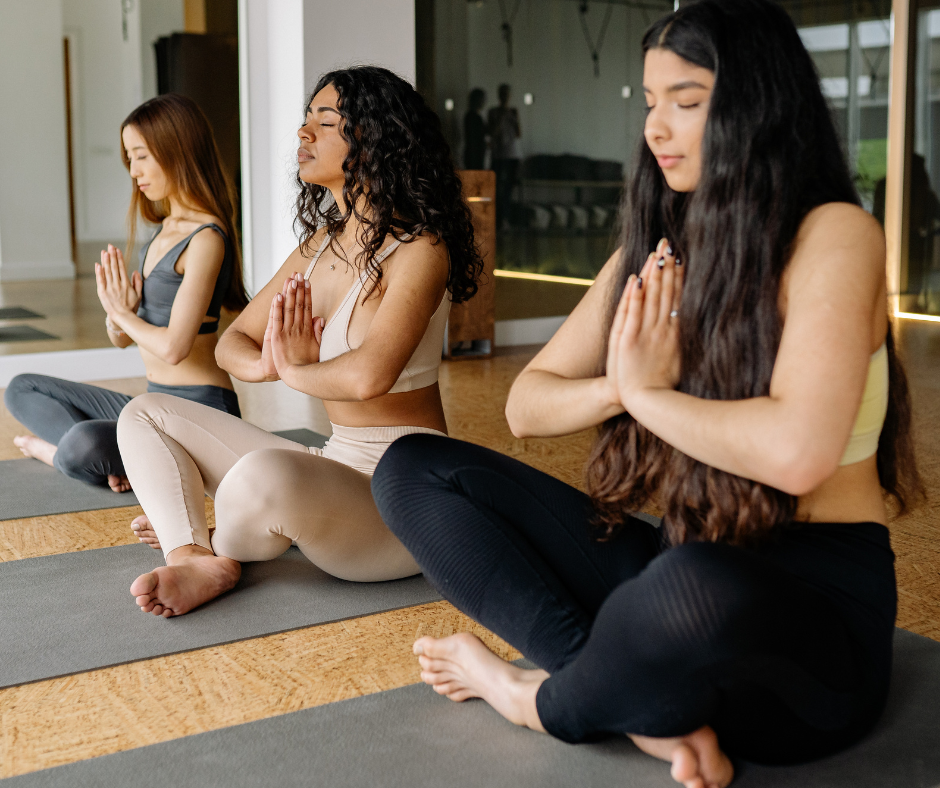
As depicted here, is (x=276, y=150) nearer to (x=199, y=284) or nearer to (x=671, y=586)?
(x=199, y=284)

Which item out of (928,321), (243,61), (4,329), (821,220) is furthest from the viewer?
(928,321)

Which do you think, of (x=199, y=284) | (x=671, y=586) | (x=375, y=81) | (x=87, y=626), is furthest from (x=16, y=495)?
(x=671, y=586)

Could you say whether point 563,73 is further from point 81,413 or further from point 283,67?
point 81,413

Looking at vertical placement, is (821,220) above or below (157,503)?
above

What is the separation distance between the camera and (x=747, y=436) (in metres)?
1.15

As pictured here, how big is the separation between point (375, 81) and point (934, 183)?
6.14 m

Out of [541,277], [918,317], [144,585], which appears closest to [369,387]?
[144,585]

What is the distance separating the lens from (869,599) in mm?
1214

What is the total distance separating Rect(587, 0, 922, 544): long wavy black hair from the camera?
1.18 meters

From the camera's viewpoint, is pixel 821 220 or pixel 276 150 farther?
pixel 276 150

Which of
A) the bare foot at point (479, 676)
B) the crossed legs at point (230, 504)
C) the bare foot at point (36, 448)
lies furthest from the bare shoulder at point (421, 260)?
the bare foot at point (36, 448)

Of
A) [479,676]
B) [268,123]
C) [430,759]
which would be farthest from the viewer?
[268,123]

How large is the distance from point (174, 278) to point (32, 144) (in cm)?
229

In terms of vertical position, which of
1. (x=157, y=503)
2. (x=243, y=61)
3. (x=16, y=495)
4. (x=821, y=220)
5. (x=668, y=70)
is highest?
(x=243, y=61)
